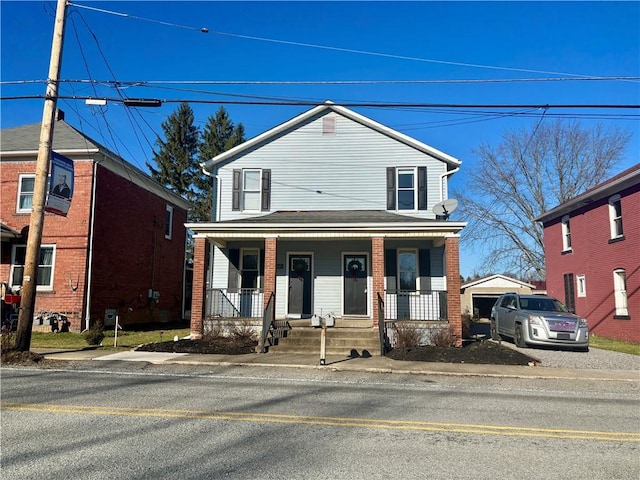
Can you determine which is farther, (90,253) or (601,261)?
(601,261)

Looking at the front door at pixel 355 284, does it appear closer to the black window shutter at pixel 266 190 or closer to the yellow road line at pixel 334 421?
the black window shutter at pixel 266 190

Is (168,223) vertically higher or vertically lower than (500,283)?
higher

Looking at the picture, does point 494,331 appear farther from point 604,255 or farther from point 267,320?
point 267,320

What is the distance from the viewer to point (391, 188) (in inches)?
658

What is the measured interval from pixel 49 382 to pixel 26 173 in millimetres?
12728

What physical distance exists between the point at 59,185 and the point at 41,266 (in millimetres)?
6998

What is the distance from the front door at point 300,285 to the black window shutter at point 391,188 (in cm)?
353

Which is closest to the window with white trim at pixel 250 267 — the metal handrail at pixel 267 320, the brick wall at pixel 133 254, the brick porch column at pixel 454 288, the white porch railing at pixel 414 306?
the metal handrail at pixel 267 320

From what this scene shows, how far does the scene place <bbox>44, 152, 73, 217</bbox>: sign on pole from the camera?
11416 millimetres

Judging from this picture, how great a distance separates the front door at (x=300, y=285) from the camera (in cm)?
1602

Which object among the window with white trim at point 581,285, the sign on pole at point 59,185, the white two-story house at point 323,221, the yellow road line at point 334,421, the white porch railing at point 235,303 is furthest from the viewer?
the window with white trim at point 581,285

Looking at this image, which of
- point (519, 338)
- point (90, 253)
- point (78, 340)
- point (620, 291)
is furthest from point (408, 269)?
point (90, 253)

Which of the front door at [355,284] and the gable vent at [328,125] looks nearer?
the front door at [355,284]

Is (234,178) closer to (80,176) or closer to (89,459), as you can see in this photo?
(80,176)
